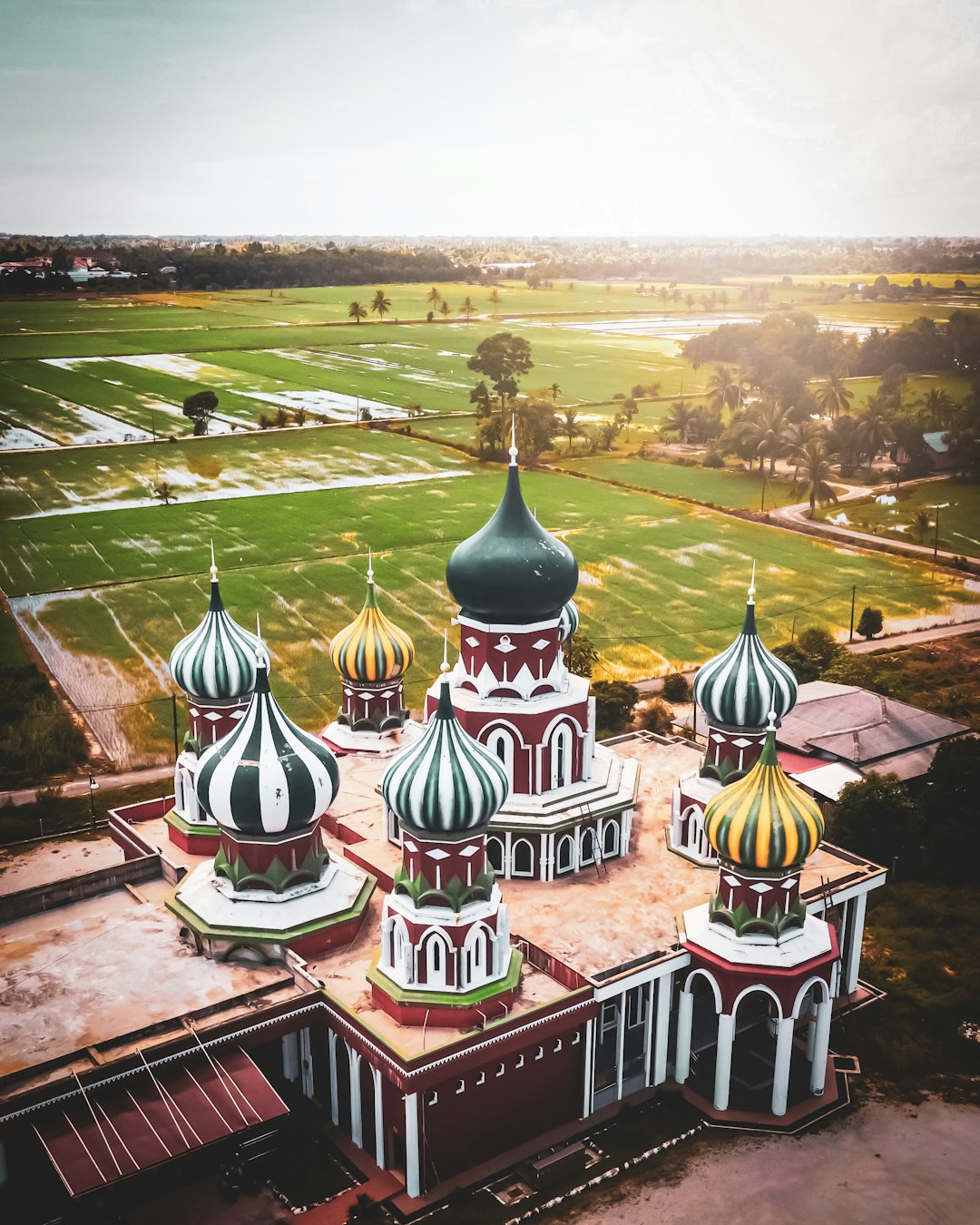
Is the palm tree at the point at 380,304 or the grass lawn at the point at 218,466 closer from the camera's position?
the grass lawn at the point at 218,466

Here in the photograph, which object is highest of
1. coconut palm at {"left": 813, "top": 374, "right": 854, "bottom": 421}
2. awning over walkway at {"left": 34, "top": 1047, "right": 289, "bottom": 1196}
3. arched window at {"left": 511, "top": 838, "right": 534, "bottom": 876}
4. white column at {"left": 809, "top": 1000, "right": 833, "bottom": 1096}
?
coconut palm at {"left": 813, "top": 374, "right": 854, "bottom": 421}

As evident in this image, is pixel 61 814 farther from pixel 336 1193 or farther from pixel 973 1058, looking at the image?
pixel 973 1058

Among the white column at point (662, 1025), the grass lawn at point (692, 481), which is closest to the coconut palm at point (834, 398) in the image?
the grass lawn at point (692, 481)

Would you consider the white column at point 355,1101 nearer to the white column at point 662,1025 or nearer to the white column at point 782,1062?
the white column at point 662,1025

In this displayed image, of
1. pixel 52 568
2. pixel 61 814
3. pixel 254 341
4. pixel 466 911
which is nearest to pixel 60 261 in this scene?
pixel 254 341

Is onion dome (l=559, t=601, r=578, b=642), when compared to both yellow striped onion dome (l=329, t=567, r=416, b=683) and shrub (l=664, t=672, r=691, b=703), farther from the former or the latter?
shrub (l=664, t=672, r=691, b=703)

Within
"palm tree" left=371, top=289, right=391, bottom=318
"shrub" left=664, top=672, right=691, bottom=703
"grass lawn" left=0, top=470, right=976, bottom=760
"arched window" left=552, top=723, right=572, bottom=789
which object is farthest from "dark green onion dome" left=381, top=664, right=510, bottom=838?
"palm tree" left=371, top=289, right=391, bottom=318
